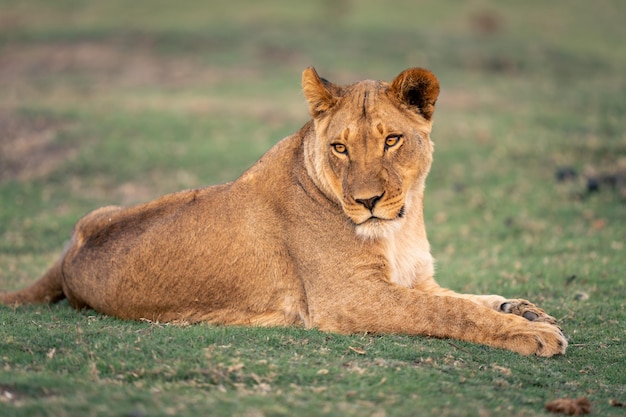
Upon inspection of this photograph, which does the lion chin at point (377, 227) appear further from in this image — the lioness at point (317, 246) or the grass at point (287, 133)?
the grass at point (287, 133)

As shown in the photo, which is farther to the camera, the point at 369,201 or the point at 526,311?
the point at 526,311

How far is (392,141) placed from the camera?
239 inches

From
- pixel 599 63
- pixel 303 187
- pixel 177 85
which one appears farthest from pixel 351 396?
pixel 599 63

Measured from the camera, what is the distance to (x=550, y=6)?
3481 centimetres

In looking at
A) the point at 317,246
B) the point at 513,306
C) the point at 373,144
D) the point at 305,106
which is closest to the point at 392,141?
the point at 373,144

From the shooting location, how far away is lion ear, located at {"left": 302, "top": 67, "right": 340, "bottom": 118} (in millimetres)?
6332

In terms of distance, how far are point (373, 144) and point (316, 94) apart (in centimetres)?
69

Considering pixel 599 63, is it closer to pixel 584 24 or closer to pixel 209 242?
pixel 584 24

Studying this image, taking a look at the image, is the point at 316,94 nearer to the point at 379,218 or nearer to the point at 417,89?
the point at 417,89

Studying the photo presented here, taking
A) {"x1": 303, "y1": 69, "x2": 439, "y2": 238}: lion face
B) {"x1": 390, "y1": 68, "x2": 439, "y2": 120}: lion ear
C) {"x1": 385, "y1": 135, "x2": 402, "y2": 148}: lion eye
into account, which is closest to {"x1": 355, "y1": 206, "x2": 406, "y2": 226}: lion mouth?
{"x1": 303, "y1": 69, "x2": 439, "y2": 238}: lion face

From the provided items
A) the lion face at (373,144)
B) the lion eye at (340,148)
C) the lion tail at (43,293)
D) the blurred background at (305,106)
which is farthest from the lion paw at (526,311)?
the lion tail at (43,293)

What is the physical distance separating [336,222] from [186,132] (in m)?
11.7

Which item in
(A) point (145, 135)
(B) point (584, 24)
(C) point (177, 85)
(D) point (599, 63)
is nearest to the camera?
(A) point (145, 135)

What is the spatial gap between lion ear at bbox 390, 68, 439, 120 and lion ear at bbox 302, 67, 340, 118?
0.49 m
